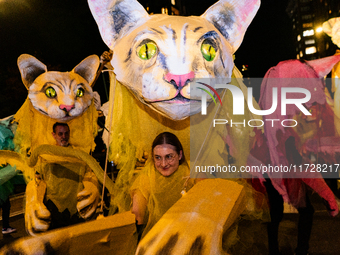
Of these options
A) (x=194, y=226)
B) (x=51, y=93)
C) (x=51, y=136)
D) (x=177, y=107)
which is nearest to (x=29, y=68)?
(x=51, y=93)

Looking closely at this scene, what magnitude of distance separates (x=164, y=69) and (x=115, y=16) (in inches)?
13.1

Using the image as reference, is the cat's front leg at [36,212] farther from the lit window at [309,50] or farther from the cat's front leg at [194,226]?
the lit window at [309,50]

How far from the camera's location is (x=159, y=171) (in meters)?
1.09

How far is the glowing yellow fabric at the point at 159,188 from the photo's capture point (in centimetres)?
103

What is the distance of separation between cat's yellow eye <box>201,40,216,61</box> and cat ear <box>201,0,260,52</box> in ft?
0.53

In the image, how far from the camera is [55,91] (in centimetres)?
164

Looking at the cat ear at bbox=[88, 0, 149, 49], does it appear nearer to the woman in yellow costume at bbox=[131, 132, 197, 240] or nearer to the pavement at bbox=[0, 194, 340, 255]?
the woman in yellow costume at bbox=[131, 132, 197, 240]

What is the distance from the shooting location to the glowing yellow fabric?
3.39 ft

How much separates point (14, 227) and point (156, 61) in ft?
8.48

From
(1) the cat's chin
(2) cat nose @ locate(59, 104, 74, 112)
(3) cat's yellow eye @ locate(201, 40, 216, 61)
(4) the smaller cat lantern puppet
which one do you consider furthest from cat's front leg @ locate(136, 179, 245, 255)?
(2) cat nose @ locate(59, 104, 74, 112)

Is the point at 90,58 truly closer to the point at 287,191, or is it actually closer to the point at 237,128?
the point at 237,128

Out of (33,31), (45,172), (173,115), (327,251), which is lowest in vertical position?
(327,251)

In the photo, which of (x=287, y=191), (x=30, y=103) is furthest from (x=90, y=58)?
(x=287, y=191)

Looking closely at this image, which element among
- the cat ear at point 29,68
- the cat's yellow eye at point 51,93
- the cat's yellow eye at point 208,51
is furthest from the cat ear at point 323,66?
the cat ear at point 29,68
